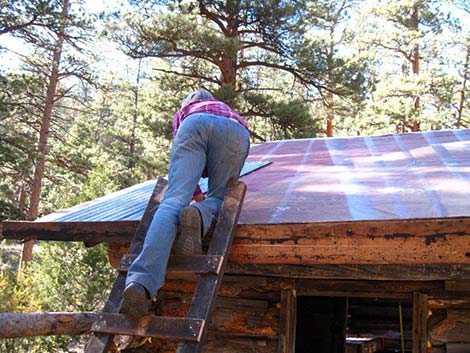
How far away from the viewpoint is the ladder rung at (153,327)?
237cm

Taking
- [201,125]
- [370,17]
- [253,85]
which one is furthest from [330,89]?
[201,125]

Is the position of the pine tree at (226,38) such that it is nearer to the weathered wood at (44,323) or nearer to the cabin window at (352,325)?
the cabin window at (352,325)

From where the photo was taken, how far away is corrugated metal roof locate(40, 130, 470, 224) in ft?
9.78

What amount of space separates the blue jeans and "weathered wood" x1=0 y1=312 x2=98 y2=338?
415 mm

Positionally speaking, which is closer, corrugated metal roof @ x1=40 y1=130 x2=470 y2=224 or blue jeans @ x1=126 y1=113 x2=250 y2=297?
blue jeans @ x1=126 y1=113 x2=250 y2=297

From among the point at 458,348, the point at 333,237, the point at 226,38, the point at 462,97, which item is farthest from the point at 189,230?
the point at 462,97

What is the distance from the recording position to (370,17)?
24.2 meters

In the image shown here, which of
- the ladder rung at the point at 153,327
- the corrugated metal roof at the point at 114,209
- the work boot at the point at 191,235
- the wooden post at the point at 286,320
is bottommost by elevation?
the wooden post at the point at 286,320

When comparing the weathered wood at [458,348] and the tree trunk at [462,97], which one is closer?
the weathered wood at [458,348]

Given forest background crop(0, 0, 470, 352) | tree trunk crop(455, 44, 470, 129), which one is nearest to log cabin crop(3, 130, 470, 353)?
forest background crop(0, 0, 470, 352)

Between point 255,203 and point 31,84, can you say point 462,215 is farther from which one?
point 31,84

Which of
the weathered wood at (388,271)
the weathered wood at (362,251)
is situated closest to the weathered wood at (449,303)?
the weathered wood at (388,271)

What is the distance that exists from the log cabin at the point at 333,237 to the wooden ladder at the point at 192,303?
0.52ft

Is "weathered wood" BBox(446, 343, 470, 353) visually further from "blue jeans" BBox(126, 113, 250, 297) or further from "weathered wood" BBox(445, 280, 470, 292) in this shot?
"blue jeans" BBox(126, 113, 250, 297)
